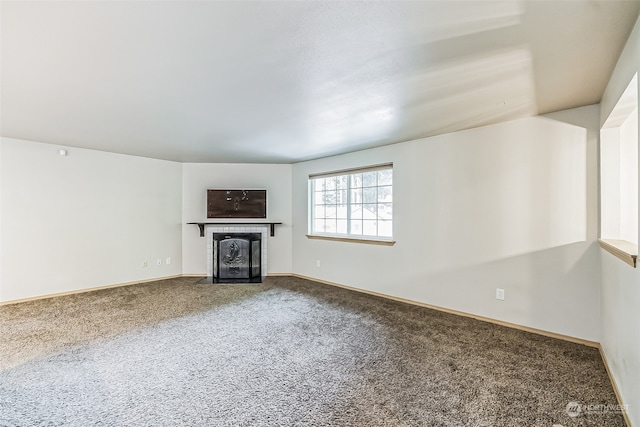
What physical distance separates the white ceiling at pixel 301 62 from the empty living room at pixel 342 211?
0.06 feet

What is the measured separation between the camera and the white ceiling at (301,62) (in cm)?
138

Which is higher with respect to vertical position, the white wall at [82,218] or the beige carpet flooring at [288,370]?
the white wall at [82,218]

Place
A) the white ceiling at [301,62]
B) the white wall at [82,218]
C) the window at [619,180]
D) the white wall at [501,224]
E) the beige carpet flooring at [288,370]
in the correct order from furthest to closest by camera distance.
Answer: the white wall at [82,218], the white wall at [501,224], the window at [619,180], the beige carpet flooring at [288,370], the white ceiling at [301,62]

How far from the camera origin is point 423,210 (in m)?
3.75

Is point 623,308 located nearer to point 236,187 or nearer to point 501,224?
point 501,224

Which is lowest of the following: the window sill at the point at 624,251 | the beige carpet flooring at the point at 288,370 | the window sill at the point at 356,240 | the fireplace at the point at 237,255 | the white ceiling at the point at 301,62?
the beige carpet flooring at the point at 288,370

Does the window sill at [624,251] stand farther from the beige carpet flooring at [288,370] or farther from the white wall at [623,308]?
the beige carpet flooring at [288,370]

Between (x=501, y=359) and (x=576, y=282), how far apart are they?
1.09 m

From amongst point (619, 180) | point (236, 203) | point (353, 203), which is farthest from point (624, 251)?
point (236, 203)

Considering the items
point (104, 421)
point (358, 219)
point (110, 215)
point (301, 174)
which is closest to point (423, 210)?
point (358, 219)

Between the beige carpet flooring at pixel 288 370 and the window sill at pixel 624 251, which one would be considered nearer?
the window sill at pixel 624 251

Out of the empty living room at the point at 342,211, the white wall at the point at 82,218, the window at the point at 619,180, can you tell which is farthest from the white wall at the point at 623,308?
Result: the white wall at the point at 82,218

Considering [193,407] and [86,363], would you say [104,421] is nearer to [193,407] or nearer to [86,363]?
[193,407]

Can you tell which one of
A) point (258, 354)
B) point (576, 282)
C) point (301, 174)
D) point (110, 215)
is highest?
point (301, 174)
